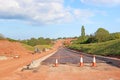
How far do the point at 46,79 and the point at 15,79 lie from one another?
2461mm

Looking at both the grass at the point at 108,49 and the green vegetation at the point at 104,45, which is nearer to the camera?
the grass at the point at 108,49

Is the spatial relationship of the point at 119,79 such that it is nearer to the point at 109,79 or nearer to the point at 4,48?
the point at 109,79

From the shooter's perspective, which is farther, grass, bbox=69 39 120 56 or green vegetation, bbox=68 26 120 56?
green vegetation, bbox=68 26 120 56

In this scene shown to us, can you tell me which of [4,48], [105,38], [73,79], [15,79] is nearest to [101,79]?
[73,79]

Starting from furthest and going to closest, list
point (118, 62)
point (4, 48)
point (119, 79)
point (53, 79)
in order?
point (4, 48), point (118, 62), point (53, 79), point (119, 79)

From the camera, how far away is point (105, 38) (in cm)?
12181

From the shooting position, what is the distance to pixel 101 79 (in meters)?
17.5

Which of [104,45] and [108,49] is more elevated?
[104,45]

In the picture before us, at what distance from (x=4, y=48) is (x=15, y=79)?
5776 centimetres

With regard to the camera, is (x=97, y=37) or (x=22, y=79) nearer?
(x=22, y=79)

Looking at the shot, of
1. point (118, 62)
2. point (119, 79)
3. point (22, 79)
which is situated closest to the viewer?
point (119, 79)

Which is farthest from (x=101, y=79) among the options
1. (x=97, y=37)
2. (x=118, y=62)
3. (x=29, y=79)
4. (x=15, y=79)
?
(x=97, y=37)

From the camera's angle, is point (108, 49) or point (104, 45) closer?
point (108, 49)

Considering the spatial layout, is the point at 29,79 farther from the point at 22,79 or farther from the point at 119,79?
the point at 119,79
